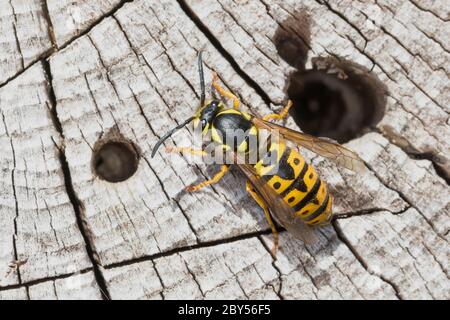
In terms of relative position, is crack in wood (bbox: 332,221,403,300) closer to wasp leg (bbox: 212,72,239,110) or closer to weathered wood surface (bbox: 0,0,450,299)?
weathered wood surface (bbox: 0,0,450,299)

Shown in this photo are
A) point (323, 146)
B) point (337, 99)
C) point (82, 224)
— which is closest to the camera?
point (82, 224)

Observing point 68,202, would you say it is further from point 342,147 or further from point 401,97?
point 401,97

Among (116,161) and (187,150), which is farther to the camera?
(116,161)

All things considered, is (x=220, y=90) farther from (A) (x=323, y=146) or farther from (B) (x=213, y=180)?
(A) (x=323, y=146)

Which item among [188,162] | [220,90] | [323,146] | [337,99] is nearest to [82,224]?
[188,162]

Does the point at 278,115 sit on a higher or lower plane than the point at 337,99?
higher

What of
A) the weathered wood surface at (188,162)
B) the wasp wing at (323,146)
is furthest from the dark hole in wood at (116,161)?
the wasp wing at (323,146)

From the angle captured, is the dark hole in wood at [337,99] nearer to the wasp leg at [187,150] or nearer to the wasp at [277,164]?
the wasp at [277,164]
